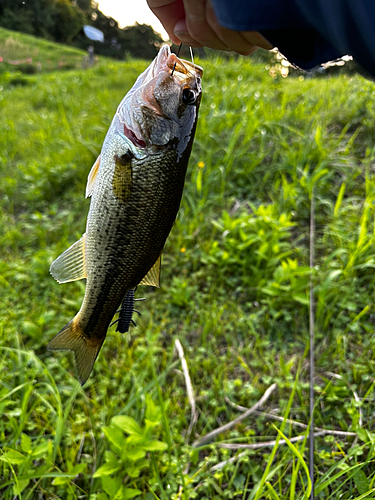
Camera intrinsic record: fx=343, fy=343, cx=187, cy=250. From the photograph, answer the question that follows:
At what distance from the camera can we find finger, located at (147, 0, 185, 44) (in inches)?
53.1

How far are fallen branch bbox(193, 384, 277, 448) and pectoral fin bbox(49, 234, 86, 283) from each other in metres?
1.22

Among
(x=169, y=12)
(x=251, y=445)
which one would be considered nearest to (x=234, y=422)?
(x=251, y=445)

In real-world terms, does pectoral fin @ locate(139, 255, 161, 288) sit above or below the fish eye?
below

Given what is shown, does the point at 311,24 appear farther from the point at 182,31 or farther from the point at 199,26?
the point at 182,31

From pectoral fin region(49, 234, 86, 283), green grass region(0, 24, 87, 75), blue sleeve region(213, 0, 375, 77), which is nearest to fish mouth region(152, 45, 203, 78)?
blue sleeve region(213, 0, 375, 77)

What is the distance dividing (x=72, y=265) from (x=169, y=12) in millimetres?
1090

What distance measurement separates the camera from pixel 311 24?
3.33ft

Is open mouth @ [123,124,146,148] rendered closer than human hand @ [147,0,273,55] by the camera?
Yes

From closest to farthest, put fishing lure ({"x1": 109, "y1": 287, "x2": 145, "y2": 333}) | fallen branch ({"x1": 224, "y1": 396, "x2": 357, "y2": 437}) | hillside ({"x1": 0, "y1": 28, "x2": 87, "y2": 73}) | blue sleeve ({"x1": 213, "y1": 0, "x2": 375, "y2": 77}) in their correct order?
1. blue sleeve ({"x1": 213, "y1": 0, "x2": 375, "y2": 77})
2. fishing lure ({"x1": 109, "y1": 287, "x2": 145, "y2": 333})
3. fallen branch ({"x1": 224, "y1": 396, "x2": 357, "y2": 437})
4. hillside ({"x1": 0, "y1": 28, "x2": 87, "y2": 73})

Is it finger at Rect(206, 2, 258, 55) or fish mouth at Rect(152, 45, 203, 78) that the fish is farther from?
finger at Rect(206, 2, 258, 55)

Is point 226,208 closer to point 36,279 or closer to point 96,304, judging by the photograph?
point 36,279

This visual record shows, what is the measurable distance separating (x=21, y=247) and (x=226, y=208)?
2109 millimetres

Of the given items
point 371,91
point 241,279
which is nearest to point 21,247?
point 241,279

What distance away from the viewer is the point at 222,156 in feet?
12.7
